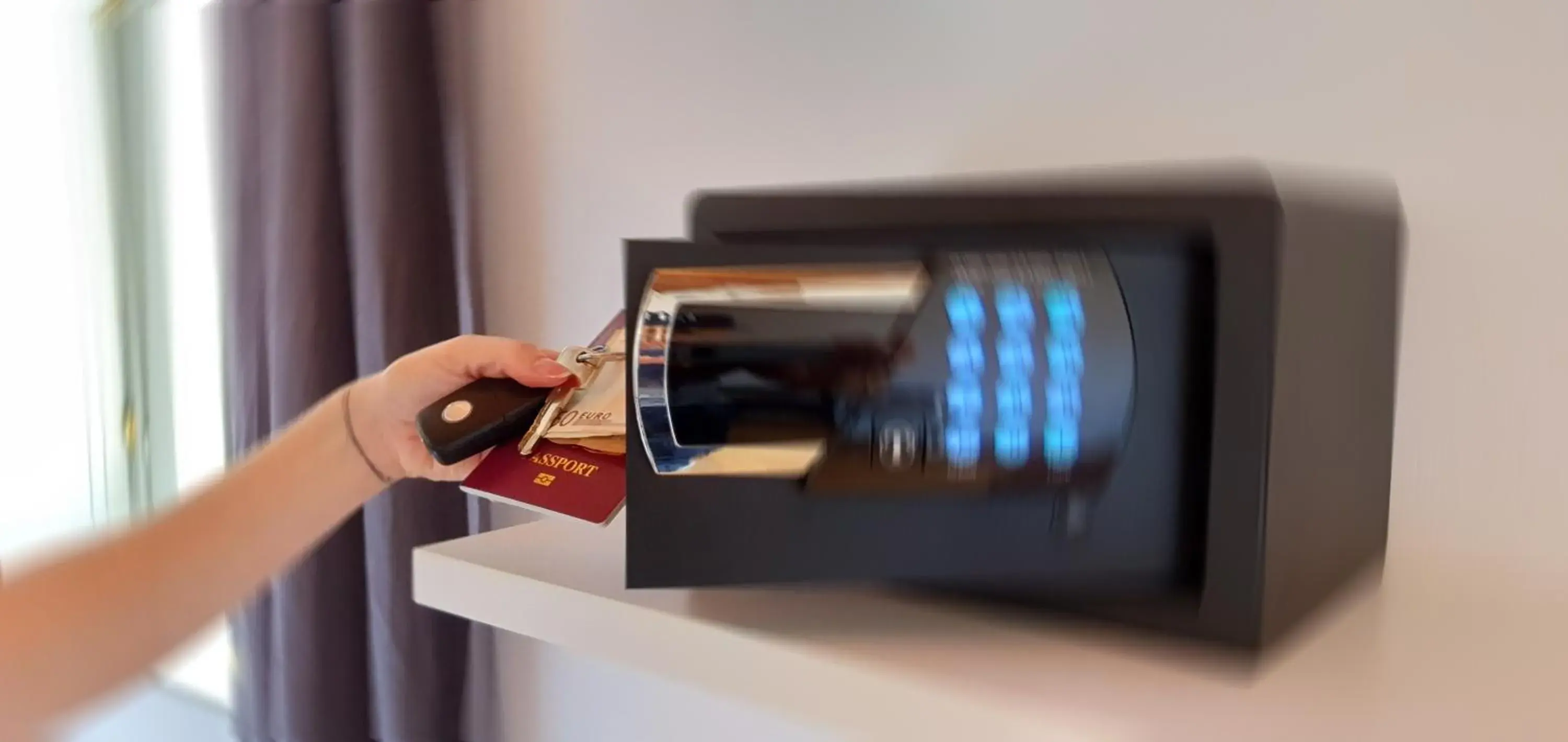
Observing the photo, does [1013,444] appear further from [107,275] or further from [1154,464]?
[107,275]

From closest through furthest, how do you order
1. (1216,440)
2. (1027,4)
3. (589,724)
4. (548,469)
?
(1216,440) < (548,469) < (1027,4) < (589,724)

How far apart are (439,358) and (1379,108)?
1.71ft

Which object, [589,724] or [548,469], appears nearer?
[548,469]

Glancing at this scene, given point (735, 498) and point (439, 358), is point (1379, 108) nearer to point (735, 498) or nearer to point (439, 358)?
point (735, 498)

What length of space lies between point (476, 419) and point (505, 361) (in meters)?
0.04

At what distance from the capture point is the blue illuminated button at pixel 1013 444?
0.40 m

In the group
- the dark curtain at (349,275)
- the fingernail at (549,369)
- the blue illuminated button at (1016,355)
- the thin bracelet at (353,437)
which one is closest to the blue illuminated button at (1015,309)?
the blue illuminated button at (1016,355)

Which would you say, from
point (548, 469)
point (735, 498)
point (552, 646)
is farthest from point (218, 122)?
point (735, 498)

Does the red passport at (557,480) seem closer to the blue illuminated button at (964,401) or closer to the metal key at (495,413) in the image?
the metal key at (495,413)

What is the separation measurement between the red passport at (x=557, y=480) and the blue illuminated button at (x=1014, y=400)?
173mm

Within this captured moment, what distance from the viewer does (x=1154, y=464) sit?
0.41 m

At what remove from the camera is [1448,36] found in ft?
1.84

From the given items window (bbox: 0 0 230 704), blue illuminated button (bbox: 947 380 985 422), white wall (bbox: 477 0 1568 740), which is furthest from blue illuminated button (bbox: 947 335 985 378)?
window (bbox: 0 0 230 704)

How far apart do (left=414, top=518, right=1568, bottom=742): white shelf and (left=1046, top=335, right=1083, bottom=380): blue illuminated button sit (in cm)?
10
